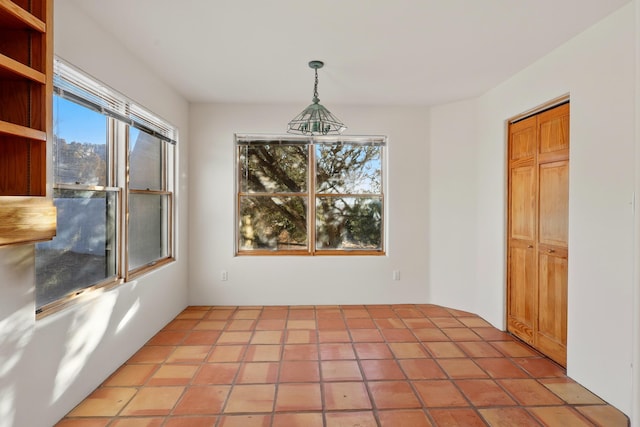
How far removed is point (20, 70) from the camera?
61.7 inches

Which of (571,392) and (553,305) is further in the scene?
(553,305)

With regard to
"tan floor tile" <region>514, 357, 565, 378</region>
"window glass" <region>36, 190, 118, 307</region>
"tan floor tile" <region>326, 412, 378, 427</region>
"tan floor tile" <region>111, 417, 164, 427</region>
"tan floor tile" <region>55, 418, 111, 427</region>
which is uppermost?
"window glass" <region>36, 190, 118, 307</region>

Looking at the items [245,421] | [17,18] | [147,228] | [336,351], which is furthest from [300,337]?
[17,18]

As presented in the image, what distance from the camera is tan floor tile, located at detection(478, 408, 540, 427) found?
214cm

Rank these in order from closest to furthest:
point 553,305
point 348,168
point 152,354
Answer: point 553,305 → point 152,354 → point 348,168

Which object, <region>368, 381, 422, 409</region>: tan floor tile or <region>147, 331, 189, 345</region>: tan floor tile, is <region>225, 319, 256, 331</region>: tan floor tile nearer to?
<region>147, 331, 189, 345</region>: tan floor tile

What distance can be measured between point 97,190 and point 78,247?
1.48ft

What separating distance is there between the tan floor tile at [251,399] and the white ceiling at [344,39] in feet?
8.38

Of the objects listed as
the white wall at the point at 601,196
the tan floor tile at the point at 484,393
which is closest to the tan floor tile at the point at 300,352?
the tan floor tile at the point at 484,393

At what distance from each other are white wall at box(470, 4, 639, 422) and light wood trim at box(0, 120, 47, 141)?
3.25 metres

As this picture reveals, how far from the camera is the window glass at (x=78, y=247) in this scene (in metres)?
2.19

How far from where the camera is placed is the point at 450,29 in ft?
8.42

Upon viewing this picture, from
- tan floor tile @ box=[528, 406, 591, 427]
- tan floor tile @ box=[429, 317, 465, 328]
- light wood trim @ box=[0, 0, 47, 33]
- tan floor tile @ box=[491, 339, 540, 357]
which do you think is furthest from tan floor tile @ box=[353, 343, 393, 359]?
light wood trim @ box=[0, 0, 47, 33]

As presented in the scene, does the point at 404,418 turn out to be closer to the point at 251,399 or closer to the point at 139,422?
the point at 251,399
